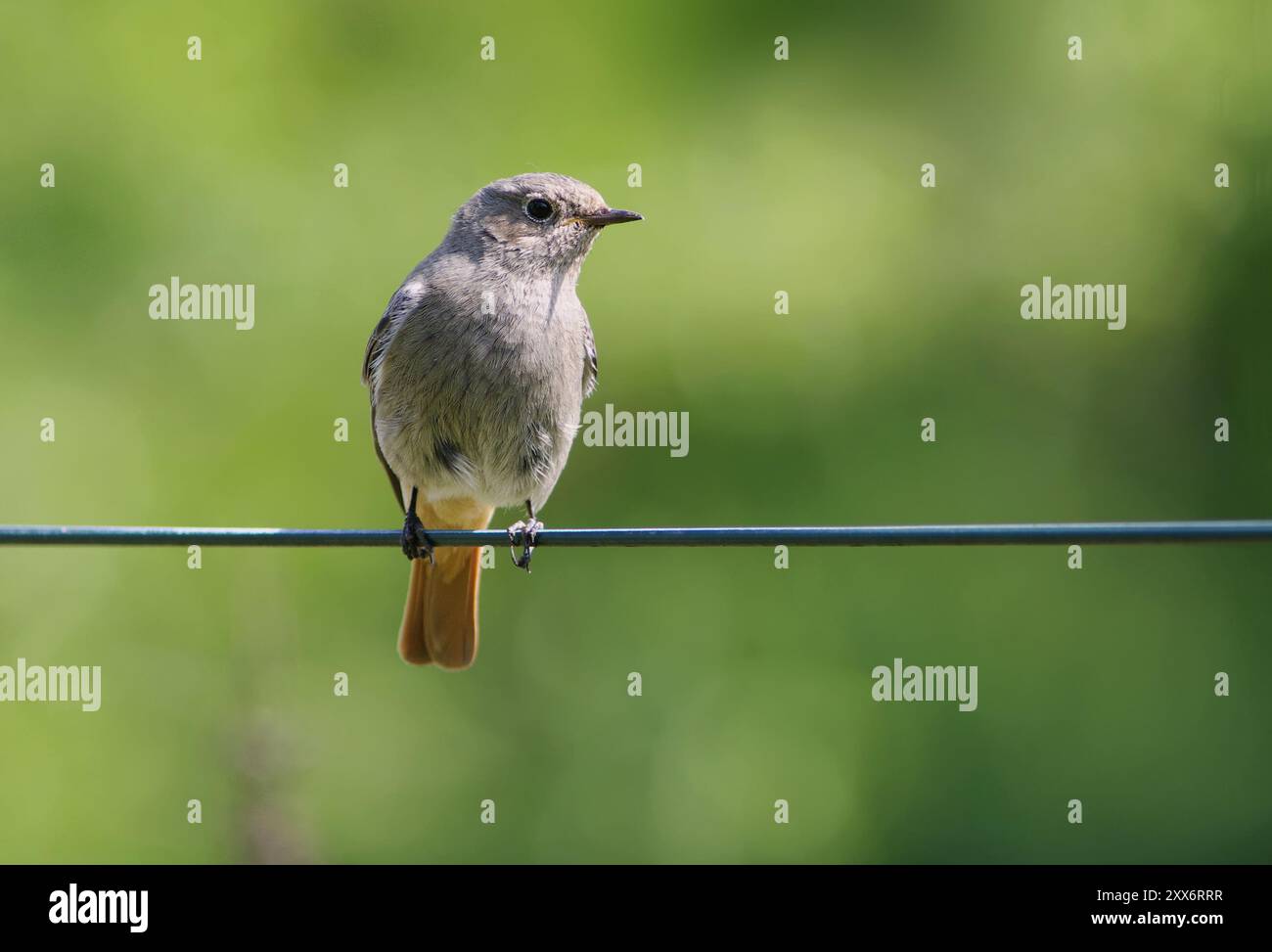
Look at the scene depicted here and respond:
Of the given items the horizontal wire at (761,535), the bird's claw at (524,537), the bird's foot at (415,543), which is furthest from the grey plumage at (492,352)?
the horizontal wire at (761,535)

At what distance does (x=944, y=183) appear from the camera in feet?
29.4

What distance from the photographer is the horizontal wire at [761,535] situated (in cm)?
335

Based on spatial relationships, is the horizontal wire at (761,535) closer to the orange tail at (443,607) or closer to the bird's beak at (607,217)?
the orange tail at (443,607)

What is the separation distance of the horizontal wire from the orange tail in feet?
5.93

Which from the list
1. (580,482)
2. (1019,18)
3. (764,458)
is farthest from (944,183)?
(580,482)

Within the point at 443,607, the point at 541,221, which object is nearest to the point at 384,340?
the point at 541,221

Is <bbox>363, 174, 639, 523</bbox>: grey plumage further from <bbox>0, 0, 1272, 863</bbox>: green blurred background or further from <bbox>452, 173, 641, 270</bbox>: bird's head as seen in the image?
<bbox>0, 0, 1272, 863</bbox>: green blurred background

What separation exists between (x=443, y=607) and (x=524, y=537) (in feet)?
4.26

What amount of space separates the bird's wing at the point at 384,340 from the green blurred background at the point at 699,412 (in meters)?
2.42

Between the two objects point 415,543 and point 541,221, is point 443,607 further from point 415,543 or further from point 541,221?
point 541,221

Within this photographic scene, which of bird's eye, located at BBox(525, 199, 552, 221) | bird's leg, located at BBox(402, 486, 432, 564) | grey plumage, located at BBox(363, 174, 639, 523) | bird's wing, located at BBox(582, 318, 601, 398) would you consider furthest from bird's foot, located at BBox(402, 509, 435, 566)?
bird's eye, located at BBox(525, 199, 552, 221)

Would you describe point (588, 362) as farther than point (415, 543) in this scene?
Yes

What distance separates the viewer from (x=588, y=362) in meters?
6.07

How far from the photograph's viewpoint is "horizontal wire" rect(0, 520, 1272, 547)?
11.0 feet
